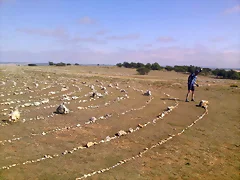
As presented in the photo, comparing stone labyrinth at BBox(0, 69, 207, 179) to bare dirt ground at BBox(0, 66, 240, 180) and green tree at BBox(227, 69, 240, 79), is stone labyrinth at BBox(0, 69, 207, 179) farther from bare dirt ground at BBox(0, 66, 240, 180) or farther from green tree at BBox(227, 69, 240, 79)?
green tree at BBox(227, 69, 240, 79)

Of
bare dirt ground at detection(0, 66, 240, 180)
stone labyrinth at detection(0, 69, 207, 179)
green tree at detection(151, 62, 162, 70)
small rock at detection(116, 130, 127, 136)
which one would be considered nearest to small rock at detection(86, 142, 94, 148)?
stone labyrinth at detection(0, 69, 207, 179)

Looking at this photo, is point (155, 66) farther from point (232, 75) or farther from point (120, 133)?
point (120, 133)

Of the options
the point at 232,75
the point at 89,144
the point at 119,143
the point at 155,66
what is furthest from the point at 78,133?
the point at 155,66

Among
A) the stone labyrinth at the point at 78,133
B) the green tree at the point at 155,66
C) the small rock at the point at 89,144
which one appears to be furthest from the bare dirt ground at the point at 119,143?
the green tree at the point at 155,66

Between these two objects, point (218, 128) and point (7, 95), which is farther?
point (7, 95)

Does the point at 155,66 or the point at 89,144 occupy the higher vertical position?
the point at 155,66

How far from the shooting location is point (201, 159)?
6.48m

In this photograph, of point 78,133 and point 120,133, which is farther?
point 78,133

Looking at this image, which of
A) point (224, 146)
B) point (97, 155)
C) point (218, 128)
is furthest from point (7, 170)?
point (218, 128)

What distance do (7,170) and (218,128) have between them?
21.6 ft

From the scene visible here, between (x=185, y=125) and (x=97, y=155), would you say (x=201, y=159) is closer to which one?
(x=97, y=155)

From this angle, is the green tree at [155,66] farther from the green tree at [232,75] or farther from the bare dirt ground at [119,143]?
the bare dirt ground at [119,143]

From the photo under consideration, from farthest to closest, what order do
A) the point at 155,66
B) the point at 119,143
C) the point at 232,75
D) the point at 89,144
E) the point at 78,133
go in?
1. the point at 155,66
2. the point at 232,75
3. the point at 78,133
4. the point at 119,143
5. the point at 89,144

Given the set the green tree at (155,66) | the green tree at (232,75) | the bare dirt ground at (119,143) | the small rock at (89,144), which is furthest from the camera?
the green tree at (155,66)
